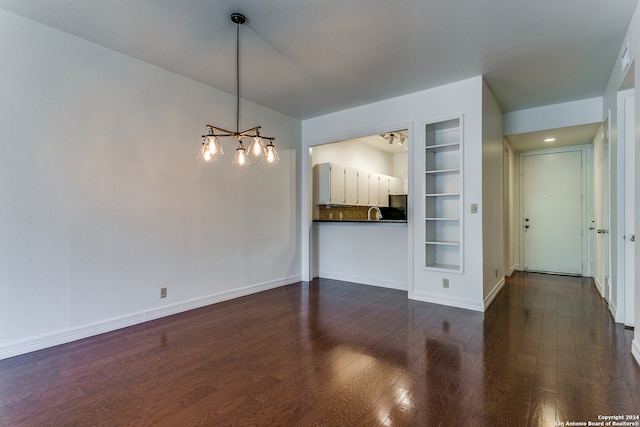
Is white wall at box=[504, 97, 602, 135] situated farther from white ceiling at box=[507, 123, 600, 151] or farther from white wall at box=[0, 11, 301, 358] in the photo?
white wall at box=[0, 11, 301, 358]

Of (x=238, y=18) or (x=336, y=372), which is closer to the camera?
(x=336, y=372)

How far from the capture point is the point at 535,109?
16.0 ft

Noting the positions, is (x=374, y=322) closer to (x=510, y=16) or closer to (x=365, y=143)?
(x=510, y=16)

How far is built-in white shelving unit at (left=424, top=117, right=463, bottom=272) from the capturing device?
4141mm

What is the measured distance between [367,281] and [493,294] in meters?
1.79

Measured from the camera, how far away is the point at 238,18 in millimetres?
2588

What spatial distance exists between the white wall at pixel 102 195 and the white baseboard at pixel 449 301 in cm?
237

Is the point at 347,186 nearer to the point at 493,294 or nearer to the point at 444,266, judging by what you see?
the point at 444,266

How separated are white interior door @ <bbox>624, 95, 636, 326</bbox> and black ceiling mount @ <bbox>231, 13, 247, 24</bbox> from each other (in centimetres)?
378

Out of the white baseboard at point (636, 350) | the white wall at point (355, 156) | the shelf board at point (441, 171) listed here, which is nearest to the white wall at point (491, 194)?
the shelf board at point (441, 171)

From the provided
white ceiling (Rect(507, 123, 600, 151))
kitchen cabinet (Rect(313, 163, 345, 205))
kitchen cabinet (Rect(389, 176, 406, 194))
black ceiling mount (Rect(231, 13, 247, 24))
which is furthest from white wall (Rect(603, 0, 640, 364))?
kitchen cabinet (Rect(389, 176, 406, 194))

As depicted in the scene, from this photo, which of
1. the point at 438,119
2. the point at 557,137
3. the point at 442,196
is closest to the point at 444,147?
the point at 438,119

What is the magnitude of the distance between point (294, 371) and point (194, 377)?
0.71 meters

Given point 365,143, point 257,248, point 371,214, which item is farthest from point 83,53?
point 371,214
